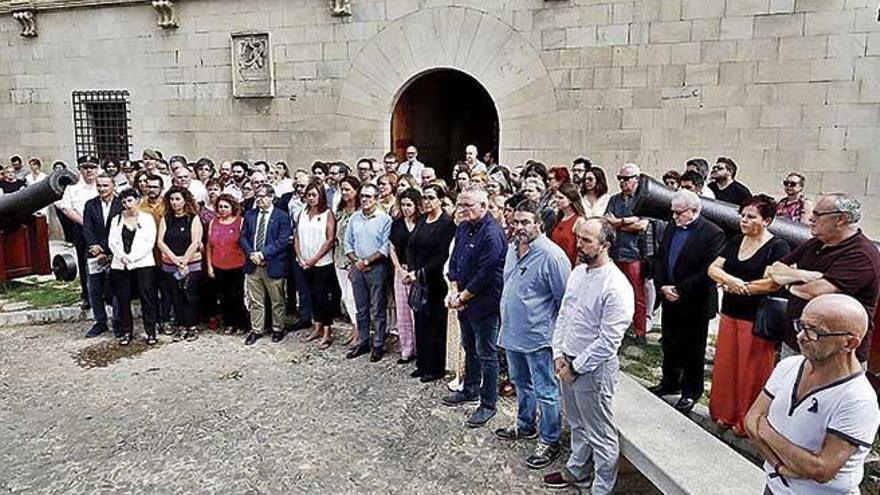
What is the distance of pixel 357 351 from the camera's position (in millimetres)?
6457

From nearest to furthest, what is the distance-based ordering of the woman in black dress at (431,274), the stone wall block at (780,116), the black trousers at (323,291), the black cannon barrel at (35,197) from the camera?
the woman in black dress at (431,274) → the black trousers at (323,291) → the black cannon barrel at (35,197) → the stone wall block at (780,116)

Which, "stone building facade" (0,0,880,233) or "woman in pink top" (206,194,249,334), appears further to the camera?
"stone building facade" (0,0,880,233)

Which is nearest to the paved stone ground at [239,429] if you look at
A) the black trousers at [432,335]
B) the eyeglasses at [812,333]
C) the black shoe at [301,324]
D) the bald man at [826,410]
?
the black trousers at [432,335]

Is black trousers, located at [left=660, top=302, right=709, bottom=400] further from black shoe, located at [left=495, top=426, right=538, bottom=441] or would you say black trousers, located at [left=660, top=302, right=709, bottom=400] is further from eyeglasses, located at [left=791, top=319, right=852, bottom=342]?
eyeglasses, located at [left=791, top=319, right=852, bottom=342]

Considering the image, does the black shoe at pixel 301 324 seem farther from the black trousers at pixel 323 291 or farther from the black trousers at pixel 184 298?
the black trousers at pixel 184 298

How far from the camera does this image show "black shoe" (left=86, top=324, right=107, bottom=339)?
23.4 ft

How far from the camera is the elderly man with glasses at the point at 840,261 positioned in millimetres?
3631

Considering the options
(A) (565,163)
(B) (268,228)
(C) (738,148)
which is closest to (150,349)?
(B) (268,228)

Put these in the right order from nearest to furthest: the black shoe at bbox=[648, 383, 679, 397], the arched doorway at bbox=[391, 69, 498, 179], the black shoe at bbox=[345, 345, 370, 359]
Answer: the black shoe at bbox=[648, 383, 679, 397]
the black shoe at bbox=[345, 345, 370, 359]
the arched doorway at bbox=[391, 69, 498, 179]

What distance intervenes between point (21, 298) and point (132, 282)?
2.58m

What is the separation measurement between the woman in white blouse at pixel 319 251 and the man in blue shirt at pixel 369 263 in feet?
1.17

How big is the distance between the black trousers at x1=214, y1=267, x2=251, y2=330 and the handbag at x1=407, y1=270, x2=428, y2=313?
90.1 inches

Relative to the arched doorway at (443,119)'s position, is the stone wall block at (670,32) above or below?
above

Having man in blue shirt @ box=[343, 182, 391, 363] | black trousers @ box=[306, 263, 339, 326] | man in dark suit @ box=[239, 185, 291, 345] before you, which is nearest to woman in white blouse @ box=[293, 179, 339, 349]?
black trousers @ box=[306, 263, 339, 326]
